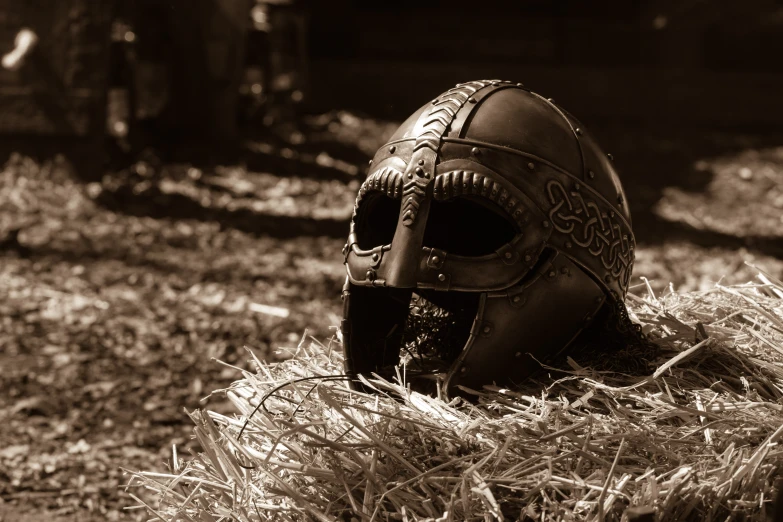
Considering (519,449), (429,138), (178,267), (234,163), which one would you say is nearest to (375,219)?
(429,138)

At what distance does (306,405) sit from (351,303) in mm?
433

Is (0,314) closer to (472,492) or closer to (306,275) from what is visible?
(306,275)

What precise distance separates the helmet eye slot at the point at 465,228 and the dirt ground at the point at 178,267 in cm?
82

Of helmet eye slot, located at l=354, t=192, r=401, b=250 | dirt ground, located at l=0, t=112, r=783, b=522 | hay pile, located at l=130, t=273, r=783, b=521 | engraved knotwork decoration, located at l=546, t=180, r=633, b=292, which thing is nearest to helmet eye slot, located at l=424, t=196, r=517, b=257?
helmet eye slot, located at l=354, t=192, r=401, b=250

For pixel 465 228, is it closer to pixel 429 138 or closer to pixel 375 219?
pixel 375 219

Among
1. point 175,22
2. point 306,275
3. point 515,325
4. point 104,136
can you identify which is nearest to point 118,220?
point 104,136

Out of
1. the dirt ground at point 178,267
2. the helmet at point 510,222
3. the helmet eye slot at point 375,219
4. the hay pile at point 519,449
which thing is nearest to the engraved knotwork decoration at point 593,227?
the helmet at point 510,222

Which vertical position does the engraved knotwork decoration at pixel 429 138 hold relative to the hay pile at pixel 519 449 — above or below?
above

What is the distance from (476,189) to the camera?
253 cm

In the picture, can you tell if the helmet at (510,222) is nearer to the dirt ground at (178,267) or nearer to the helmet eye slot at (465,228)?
the helmet eye slot at (465,228)

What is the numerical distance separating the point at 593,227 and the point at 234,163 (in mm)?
7365

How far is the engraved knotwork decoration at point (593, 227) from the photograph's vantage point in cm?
259

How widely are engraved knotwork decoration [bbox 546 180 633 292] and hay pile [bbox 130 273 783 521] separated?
0.91 ft

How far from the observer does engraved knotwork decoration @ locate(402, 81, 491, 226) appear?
255 centimetres
